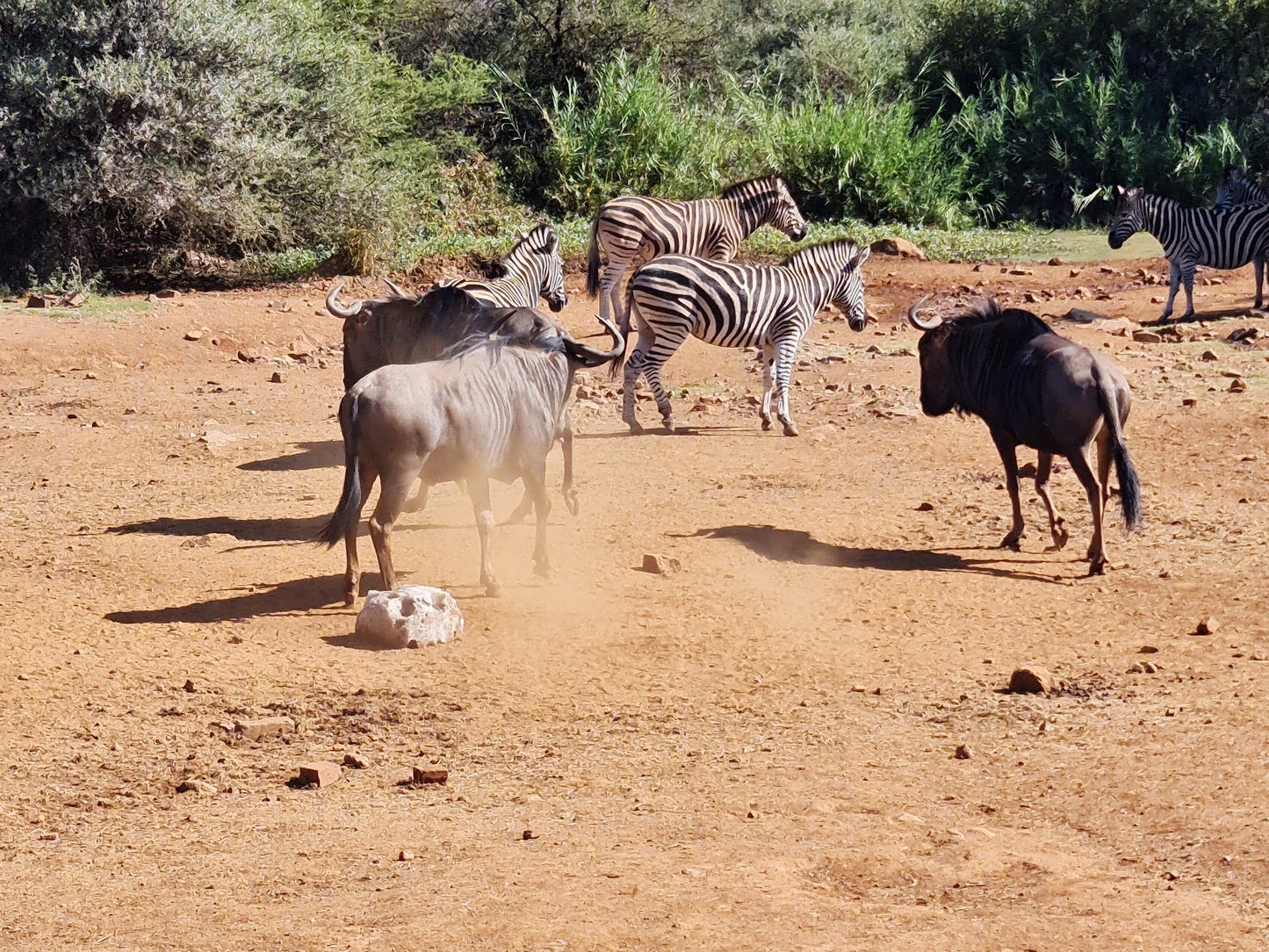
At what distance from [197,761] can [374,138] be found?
15037 mm

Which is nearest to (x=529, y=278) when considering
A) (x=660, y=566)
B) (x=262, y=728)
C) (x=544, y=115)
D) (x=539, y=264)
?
(x=539, y=264)

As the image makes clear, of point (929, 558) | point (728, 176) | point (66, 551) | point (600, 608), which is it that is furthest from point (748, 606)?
point (728, 176)

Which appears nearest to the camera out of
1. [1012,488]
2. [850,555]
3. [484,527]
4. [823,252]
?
[484,527]

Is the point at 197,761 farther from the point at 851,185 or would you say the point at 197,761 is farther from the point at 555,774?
the point at 851,185

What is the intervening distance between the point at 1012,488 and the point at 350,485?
3929mm

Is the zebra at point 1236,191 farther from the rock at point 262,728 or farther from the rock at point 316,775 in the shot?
the rock at point 316,775

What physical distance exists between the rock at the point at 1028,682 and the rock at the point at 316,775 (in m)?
2.94

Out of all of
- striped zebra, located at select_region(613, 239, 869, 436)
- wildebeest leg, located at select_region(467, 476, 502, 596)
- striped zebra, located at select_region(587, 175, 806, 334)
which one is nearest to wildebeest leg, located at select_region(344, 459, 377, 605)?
wildebeest leg, located at select_region(467, 476, 502, 596)

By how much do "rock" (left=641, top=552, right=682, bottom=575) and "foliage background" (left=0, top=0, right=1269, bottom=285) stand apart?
34.8ft

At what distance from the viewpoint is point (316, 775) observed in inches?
227

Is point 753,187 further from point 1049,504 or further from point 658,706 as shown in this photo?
point 658,706

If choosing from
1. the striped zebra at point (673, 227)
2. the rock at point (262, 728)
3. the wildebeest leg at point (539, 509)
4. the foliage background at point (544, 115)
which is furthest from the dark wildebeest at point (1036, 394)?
the foliage background at point (544, 115)

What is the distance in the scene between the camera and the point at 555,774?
5816mm

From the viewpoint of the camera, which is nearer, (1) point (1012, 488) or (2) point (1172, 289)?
(1) point (1012, 488)
